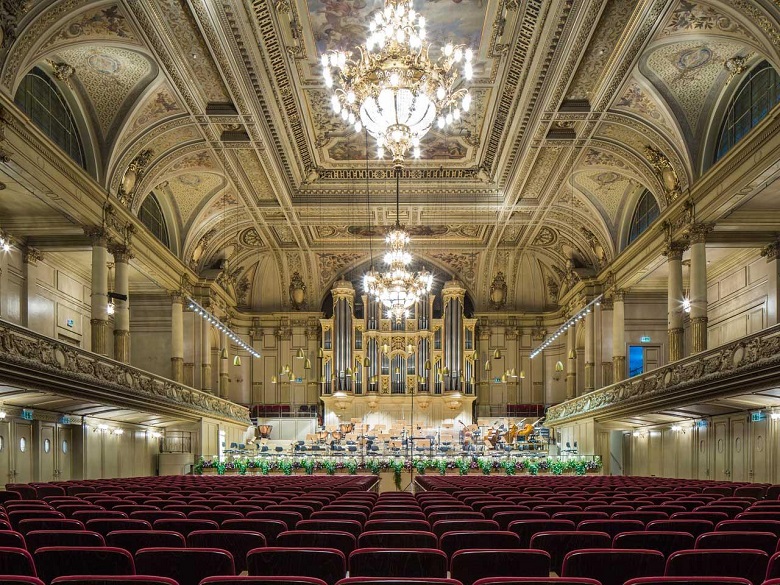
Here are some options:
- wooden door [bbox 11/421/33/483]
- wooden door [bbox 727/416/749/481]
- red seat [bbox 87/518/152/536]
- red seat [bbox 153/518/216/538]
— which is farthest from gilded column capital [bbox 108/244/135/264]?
red seat [bbox 153/518/216/538]

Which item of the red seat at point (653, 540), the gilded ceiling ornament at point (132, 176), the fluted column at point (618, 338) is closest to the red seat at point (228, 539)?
the red seat at point (653, 540)

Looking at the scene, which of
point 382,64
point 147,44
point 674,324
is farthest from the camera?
point 674,324

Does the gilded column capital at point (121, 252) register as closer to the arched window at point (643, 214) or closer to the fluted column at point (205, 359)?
the fluted column at point (205, 359)

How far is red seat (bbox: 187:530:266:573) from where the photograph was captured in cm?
507

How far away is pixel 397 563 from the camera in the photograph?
4168mm

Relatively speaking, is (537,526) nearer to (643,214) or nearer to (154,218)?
(643,214)

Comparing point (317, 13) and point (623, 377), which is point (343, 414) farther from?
point (317, 13)

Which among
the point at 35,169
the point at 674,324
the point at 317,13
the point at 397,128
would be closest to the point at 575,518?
the point at 397,128

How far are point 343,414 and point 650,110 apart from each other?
2101 centimetres

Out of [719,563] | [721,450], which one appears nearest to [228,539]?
[719,563]

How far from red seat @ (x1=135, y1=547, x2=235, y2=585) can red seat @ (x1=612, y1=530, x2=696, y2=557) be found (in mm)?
2355

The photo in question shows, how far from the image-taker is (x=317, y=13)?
682 inches

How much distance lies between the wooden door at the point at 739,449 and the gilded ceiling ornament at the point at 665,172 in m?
6.25

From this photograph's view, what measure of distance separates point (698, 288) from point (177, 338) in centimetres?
1767
